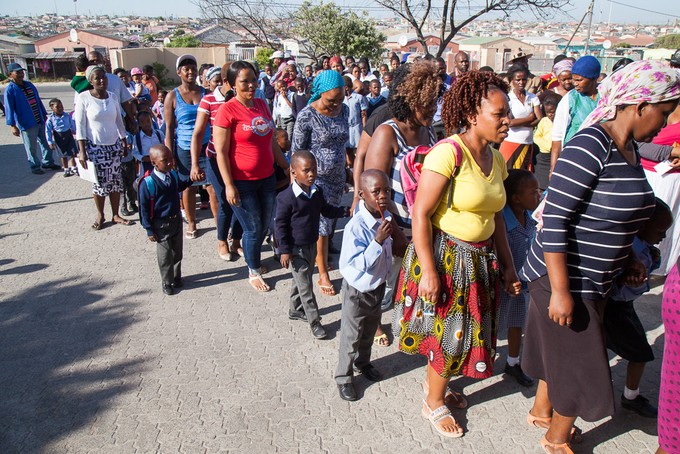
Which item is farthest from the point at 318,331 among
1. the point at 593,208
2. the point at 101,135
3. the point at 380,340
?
the point at 101,135

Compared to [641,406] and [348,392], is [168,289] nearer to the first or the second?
[348,392]

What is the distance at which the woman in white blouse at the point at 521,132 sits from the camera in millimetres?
5824

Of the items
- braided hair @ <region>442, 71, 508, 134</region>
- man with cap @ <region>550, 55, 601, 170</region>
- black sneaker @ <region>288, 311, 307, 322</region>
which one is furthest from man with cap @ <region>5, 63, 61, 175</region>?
braided hair @ <region>442, 71, 508, 134</region>

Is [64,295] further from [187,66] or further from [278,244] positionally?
[187,66]

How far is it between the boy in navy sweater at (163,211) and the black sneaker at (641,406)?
372 cm

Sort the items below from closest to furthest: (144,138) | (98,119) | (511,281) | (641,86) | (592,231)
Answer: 1. (641,86)
2. (592,231)
3. (511,281)
4. (98,119)
5. (144,138)

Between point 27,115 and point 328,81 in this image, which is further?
point 27,115

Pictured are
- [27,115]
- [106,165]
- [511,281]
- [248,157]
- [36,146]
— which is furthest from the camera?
[36,146]

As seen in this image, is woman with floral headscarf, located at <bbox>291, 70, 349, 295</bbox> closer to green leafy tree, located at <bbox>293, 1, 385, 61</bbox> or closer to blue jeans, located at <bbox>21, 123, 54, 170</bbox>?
blue jeans, located at <bbox>21, 123, 54, 170</bbox>

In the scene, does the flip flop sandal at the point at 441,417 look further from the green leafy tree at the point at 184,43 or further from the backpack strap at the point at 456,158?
the green leafy tree at the point at 184,43

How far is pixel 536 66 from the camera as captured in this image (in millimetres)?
29797

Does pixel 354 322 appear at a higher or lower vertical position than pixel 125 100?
lower

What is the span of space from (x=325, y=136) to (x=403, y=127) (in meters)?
1.22

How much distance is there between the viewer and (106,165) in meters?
6.28
